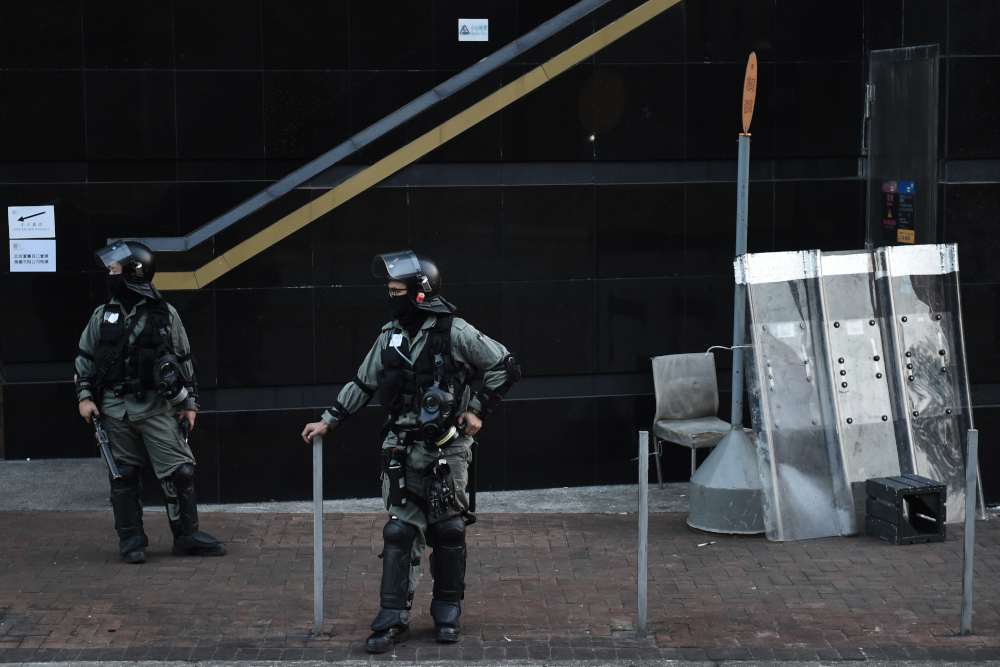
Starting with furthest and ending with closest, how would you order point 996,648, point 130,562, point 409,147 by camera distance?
point 409,147
point 130,562
point 996,648

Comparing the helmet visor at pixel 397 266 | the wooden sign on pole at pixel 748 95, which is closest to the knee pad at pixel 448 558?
the helmet visor at pixel 397 266

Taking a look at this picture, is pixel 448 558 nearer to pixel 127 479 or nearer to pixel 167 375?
pixel 167 375

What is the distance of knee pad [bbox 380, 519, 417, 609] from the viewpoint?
618cm

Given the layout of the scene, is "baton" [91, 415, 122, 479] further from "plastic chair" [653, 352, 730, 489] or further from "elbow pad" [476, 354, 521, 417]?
"plastic chair" [653, 352, 730, 489]

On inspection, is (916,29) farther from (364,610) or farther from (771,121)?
(364,610)

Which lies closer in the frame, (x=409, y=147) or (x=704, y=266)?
(x=409, y=147)

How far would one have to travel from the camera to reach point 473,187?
9.27 m

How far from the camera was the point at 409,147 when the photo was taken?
9.08 m

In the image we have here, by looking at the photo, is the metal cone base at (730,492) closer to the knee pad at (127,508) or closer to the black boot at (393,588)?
the black boot at (393,588)

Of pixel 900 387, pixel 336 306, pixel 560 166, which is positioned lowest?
pixel 900 387

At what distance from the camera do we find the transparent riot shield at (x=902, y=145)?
899 centimetres

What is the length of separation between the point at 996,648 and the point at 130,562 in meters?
5.23

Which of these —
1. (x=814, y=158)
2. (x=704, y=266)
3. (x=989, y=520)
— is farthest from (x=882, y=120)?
(x=989, y=520)

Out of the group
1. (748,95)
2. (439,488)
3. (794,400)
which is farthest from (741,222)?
(439,488)
